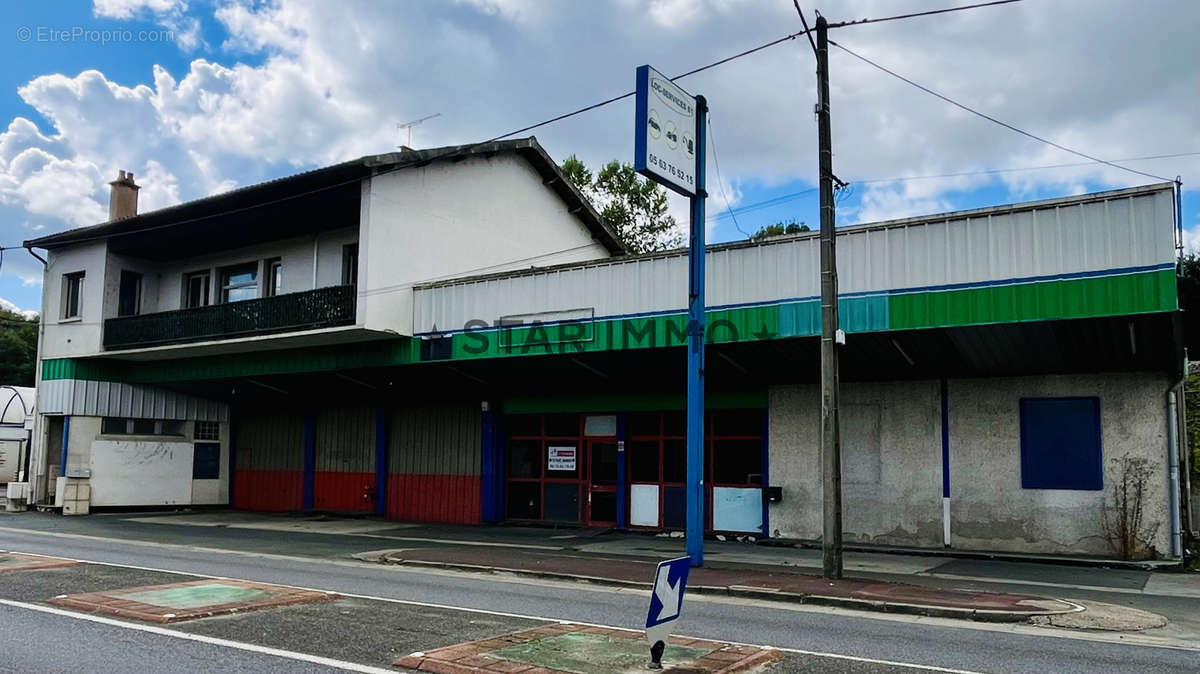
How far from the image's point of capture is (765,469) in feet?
64.8

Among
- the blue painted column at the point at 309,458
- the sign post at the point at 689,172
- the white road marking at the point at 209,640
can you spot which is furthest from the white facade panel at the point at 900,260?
the white road marking at the point at 209,640

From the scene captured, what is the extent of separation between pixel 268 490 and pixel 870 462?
19.0m

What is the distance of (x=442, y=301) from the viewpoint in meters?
21.9

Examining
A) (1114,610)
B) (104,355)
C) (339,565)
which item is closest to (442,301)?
(339,565)

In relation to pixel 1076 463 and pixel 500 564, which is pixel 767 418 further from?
pixel 500 564

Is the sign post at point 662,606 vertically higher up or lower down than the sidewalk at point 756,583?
higher up

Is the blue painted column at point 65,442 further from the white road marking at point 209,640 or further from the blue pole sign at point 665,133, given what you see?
the blue pole sign at point 665,133

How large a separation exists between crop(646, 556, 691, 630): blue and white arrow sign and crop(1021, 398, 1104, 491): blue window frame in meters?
11.3

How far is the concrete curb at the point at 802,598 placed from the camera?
10.7 meters

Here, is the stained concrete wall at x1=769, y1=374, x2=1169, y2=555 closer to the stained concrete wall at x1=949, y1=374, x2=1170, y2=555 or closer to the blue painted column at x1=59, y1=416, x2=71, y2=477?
the stained concrete wall at x1=949, y1=374, x2=1170, y2=555

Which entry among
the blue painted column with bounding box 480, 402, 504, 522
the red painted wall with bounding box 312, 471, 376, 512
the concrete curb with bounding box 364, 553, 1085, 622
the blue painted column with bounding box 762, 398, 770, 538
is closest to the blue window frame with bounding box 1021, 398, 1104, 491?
the blue painted column with bounding box 762, 398, 770, 538

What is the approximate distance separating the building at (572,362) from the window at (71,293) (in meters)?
0.15

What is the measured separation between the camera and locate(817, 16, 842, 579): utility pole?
44.2 ft

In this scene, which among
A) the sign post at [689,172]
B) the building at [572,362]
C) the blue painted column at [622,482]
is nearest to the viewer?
the sign post at [689,172]
